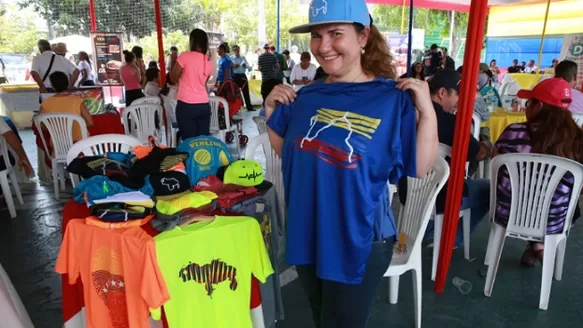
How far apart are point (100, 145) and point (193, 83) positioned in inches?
60.2

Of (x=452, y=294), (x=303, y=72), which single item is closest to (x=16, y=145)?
(x=452, y=294)

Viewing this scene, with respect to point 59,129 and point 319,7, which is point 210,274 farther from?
point 59,129

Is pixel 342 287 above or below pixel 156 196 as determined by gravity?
below

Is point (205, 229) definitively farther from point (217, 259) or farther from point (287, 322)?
point (287, 322)

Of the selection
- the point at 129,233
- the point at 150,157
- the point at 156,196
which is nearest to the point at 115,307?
the point at 129,233

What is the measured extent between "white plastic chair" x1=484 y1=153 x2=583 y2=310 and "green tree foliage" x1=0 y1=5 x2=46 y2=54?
13.2 m

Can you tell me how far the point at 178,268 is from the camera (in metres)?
1.57

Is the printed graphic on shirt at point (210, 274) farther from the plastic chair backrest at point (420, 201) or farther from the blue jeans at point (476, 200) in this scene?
the blue jeans at point (476, 200)

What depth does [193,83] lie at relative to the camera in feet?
14.4

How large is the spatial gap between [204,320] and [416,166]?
101 cm

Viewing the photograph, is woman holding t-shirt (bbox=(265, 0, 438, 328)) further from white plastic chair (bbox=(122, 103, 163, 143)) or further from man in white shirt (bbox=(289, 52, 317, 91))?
man in white shirt (bbox=(289, 52, 317, 91))

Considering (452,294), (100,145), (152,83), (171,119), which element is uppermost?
(152,83)

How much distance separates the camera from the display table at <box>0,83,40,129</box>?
27.7 feet

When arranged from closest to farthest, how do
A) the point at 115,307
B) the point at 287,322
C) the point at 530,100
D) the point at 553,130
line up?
the point at 115,307 < the point at 287,322 < the point at 553,130 < the point at 530,100
